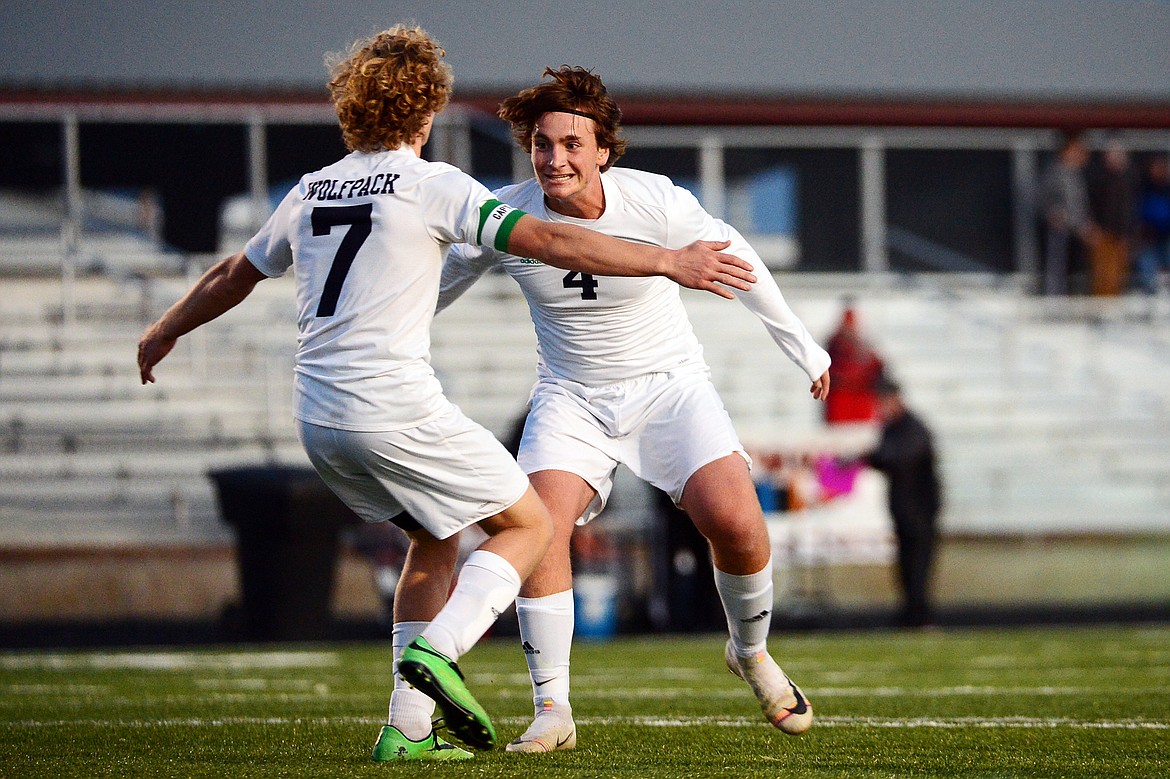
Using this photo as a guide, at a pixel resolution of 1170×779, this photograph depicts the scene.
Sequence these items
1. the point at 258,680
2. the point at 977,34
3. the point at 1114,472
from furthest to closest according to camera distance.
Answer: the point at 977,34 < the point at 1114,472 < the point at 258,680

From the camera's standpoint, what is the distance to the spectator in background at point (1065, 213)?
16.8m

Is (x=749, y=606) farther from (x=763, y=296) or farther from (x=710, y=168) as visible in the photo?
(x=710, y=168)

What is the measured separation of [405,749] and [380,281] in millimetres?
1286

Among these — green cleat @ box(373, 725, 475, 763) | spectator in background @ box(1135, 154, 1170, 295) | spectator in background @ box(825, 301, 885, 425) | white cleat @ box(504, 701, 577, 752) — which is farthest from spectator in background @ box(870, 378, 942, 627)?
green cleat @ box(373, 725, 475, 763)

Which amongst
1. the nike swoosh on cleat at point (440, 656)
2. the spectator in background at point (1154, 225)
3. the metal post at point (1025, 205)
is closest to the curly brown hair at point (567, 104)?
the nike swoosh on cleat at point (440, 656)

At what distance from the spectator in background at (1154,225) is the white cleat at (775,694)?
1360cm

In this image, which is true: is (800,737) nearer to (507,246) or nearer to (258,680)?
(507,246)

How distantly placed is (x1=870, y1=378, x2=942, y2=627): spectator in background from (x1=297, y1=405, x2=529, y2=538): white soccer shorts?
805cm

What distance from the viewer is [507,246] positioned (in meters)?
4.14

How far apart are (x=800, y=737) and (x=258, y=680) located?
3.72 metres

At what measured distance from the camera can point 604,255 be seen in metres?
4.14

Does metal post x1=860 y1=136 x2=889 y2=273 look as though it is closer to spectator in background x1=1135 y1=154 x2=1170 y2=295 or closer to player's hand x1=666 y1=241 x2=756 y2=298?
spectator in background x1=1135 y1=154 x2=1170 y2=295

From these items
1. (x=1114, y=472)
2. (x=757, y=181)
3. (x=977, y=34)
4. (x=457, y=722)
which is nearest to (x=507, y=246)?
(x=457, y=722)

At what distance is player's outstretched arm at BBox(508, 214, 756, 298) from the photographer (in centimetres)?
414
